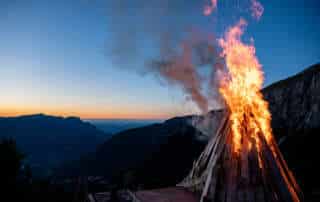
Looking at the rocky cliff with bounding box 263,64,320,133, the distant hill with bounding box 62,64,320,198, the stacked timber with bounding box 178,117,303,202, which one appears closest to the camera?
the stacked timber with bounding box 178,117,303,202

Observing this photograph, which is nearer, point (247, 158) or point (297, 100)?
point (247, 158)

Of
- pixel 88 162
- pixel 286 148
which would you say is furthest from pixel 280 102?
pixel 88 162

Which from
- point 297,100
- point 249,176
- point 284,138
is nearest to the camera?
point 249,176

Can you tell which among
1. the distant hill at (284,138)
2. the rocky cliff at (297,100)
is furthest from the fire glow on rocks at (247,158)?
the rocky cliff at (297,100)

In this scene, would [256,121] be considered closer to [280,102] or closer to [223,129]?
[223,129]

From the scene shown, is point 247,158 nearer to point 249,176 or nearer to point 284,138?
point 249,176

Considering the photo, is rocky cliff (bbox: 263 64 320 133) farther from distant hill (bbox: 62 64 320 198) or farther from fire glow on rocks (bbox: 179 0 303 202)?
fire glow on rocks (bbox: 179 0 303 202)

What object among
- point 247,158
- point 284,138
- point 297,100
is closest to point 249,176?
point 247,158

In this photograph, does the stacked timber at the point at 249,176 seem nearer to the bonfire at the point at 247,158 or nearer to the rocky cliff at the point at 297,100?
the bonfire at the point at 247,158

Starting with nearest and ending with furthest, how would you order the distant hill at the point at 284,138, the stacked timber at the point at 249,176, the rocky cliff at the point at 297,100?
the stacked timber at the point at 249,176
the distant hill at the point at 284,138
the rocky cliff at the point at 297,100

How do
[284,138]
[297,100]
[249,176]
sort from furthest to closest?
[297,100]
[284,138]
[249,176]

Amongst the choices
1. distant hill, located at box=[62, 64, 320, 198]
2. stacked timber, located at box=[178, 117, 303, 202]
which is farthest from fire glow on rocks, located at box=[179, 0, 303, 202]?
distant hill, located at box=[62, 64, 320, 198]

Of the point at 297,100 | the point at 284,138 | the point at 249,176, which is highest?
the point at 297,100

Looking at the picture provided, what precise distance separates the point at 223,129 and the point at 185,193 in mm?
4492
